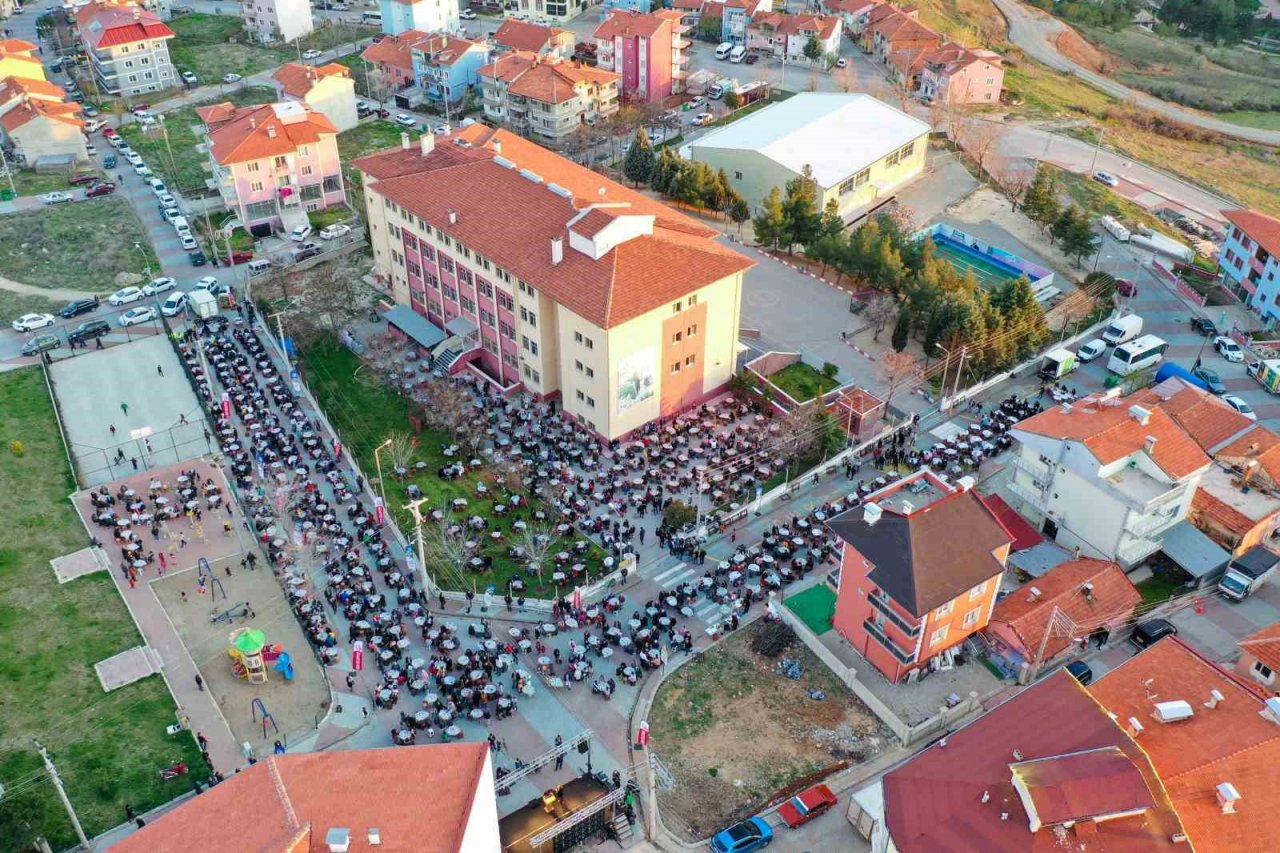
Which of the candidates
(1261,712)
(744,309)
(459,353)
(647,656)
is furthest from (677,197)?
(1261,712)

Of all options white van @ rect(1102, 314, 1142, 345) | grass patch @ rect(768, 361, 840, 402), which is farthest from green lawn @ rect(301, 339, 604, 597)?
white van @ rect(1102, 314, 1142, 345)

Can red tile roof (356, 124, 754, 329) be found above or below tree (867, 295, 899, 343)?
above

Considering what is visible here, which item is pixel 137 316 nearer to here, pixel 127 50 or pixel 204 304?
pixel 204 304

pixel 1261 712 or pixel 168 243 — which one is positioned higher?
pixel 1261 712

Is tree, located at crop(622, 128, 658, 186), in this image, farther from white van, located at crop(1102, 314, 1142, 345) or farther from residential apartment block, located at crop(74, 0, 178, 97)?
residential apartment block, located at crop(74, 0, 178, 97)

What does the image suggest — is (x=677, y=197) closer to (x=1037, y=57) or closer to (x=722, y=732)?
(x=722, y=732)

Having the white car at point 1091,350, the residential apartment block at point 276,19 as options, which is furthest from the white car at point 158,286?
the white car at point 1091,350

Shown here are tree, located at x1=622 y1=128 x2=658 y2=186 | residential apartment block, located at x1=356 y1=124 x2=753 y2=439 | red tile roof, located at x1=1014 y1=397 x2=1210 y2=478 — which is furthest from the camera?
tree, located at x1=622 y1=128 x2=658 y2=186

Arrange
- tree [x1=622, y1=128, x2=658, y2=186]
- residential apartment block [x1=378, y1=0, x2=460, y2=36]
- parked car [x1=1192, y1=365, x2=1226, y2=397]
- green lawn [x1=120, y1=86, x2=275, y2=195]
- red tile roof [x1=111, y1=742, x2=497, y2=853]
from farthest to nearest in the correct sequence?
residential apartment block [x1=378, y1=0, x2=460, y2=36]
green lawn [x1=120, y1=86, x2=275, y2=195]
tree [x1=622, y1=128, x2=658, y2=186]
parked car [x1=1192, y1=365, x2=1226, y2=397]
red tile roof [x1=111, y1=742, x2=497, y2=853]
